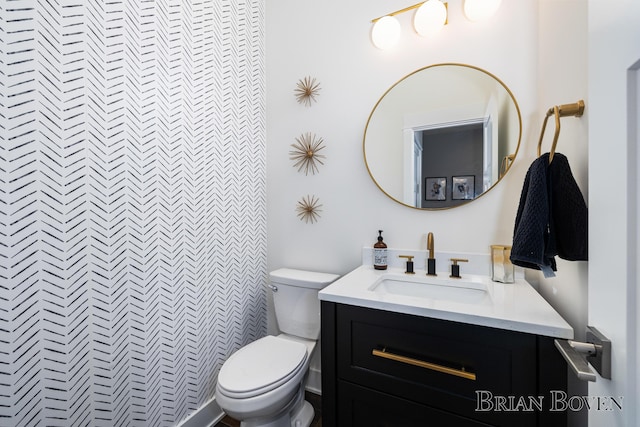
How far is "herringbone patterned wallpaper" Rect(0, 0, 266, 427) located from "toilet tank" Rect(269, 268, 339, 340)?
263mm

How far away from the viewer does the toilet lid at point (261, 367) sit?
108 cm

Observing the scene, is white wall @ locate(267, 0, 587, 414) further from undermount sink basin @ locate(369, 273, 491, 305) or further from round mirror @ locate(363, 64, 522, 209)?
undermount sink basin @ locate(369, 273, 491, 305)

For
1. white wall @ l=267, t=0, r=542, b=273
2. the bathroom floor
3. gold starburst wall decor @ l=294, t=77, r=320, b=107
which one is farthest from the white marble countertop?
gold starburst wall decor @ l=294, t=77, r=320, b=107

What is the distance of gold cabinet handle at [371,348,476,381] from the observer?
815 millimetres

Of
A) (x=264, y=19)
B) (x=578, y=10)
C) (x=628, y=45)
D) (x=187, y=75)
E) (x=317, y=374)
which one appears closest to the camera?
(x=628, y=45)

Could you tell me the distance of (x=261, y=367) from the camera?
3.92 ft

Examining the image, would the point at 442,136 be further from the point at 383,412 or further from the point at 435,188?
the point at 383,412

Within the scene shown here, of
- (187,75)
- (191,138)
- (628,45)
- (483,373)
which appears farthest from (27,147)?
(483,373)

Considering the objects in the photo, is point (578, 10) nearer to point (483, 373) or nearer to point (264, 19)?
point (483, 373)

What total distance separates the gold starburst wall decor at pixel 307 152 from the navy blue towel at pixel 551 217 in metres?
1.08

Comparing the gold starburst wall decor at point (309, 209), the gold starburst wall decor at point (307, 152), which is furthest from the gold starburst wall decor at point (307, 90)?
the gold starburst wall decor at point (309, 209)

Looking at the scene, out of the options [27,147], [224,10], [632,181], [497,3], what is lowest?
[632,181]

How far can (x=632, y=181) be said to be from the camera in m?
0.39

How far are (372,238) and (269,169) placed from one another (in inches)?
33.4
